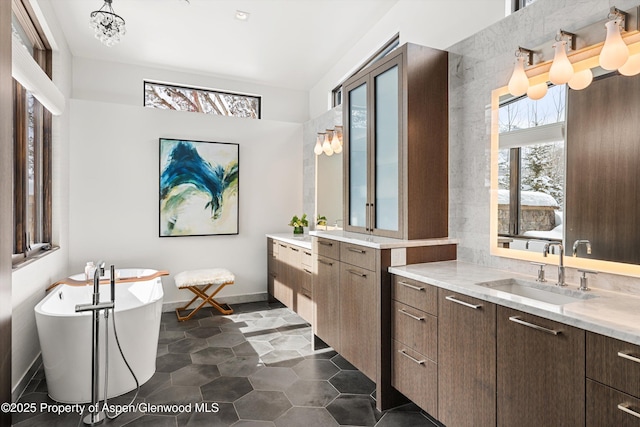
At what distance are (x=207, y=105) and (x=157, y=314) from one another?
3.21m

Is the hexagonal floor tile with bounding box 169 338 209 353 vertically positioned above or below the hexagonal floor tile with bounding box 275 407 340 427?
above

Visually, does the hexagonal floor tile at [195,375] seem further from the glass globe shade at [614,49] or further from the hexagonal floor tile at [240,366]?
the glass globe shade at [614,49]

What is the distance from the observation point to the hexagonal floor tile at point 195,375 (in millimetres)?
2734

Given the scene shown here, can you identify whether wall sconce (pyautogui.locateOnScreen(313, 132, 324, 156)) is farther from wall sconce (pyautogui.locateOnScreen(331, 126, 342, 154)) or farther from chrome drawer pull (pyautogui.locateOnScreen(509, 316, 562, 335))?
chrome drawer pull (pyautogui.locateOnScreen(509, 316, 562, 335))

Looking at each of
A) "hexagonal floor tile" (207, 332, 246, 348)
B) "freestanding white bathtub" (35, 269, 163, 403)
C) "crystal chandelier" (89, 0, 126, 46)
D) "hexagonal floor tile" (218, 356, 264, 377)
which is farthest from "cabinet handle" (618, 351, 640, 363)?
"crystal chandelier" (89, 0, 126, 46)

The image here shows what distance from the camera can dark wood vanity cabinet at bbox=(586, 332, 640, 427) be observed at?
3.84 feet

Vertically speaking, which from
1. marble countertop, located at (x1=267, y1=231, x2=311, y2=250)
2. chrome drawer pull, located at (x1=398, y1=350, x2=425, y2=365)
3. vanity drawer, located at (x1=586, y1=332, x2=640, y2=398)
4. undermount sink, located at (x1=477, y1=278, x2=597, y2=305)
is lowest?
chrome drawer pull, located at (x1=398, y1=350, x2=425, y2=365)

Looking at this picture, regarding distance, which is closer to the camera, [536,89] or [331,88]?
[536,89]

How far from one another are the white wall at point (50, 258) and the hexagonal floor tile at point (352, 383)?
2069mm

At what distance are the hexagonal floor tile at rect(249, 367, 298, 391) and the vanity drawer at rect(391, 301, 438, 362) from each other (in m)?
0.93

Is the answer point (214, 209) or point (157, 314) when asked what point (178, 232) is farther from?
point (157, 314)

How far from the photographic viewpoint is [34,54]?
3.27m

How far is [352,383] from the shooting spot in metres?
2.69

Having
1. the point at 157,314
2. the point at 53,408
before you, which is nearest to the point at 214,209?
the point at 157,314
